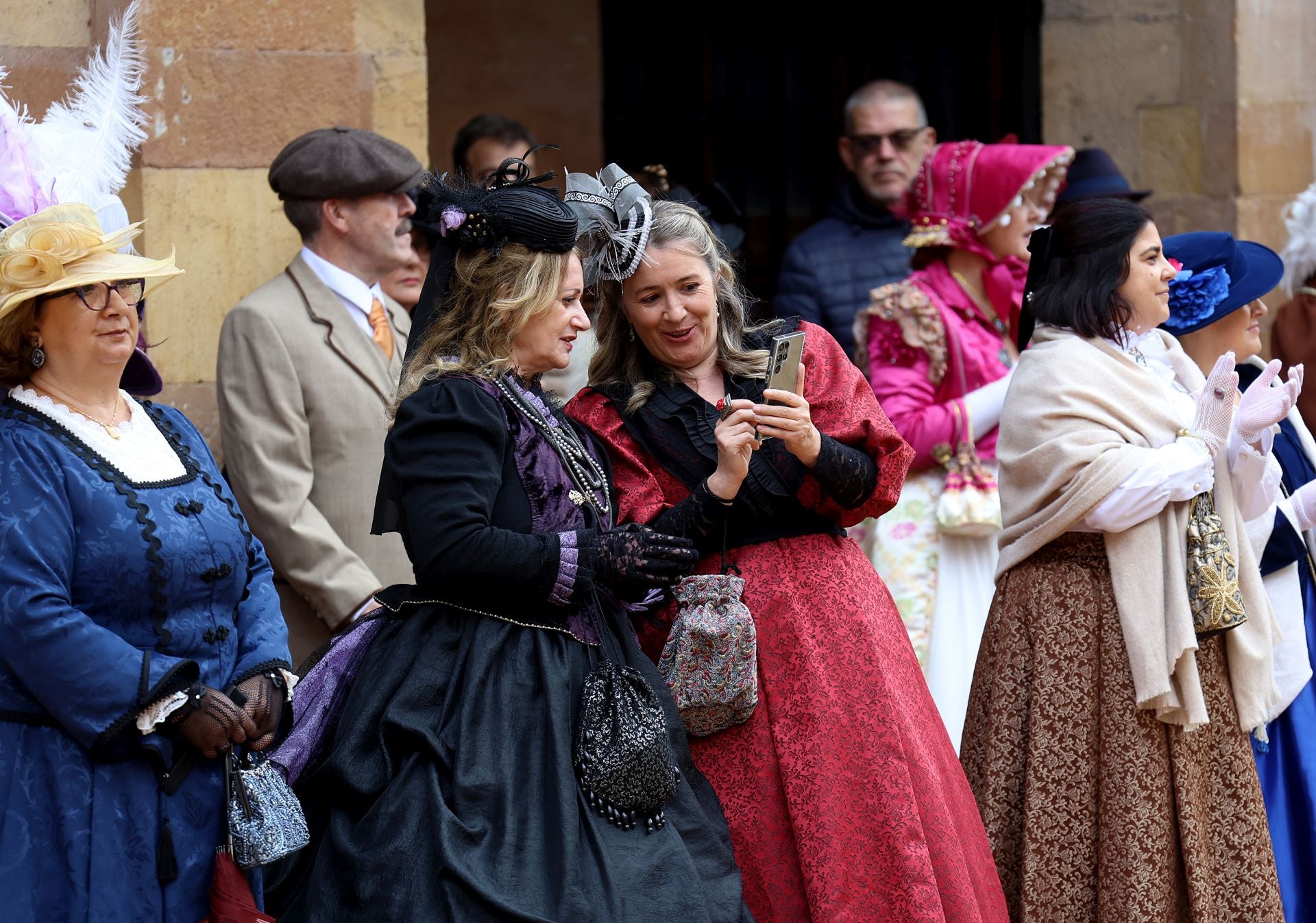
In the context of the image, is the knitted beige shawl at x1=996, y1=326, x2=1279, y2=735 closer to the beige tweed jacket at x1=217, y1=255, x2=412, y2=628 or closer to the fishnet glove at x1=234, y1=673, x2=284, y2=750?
the beige tweed jacket at x1=217, y1=255, x2=412, y2=628

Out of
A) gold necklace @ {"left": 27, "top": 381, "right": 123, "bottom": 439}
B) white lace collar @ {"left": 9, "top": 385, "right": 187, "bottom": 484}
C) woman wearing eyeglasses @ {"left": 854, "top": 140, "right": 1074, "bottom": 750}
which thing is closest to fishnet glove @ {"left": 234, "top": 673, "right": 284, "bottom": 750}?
white lace collar @ {"left": 9, "top": 385, "right": 187, "bottom": 484}

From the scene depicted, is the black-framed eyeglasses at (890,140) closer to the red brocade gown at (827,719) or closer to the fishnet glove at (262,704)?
the red brocade gown at (827,719)

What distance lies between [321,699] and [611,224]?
1.16 m

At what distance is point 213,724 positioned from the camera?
3129mm

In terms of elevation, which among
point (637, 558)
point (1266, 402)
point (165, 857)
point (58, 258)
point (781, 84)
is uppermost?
point (781, 84)

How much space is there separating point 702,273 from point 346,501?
4.55ft

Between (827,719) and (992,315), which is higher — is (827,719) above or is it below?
below

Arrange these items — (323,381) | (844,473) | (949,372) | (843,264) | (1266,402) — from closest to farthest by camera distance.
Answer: (844,473), (1266,402), (323,381), (949,372), (843,264)

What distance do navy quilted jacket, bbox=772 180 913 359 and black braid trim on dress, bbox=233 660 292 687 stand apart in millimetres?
2788

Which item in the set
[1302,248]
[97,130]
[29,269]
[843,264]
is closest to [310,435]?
[97,130]

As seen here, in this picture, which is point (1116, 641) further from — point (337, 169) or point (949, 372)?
point (337, 169)

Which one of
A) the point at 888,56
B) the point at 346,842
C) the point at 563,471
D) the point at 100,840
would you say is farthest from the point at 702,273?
the point at 888,56

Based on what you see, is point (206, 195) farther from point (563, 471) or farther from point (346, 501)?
point (563, 471)

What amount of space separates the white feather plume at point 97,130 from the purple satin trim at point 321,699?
3.57ft
